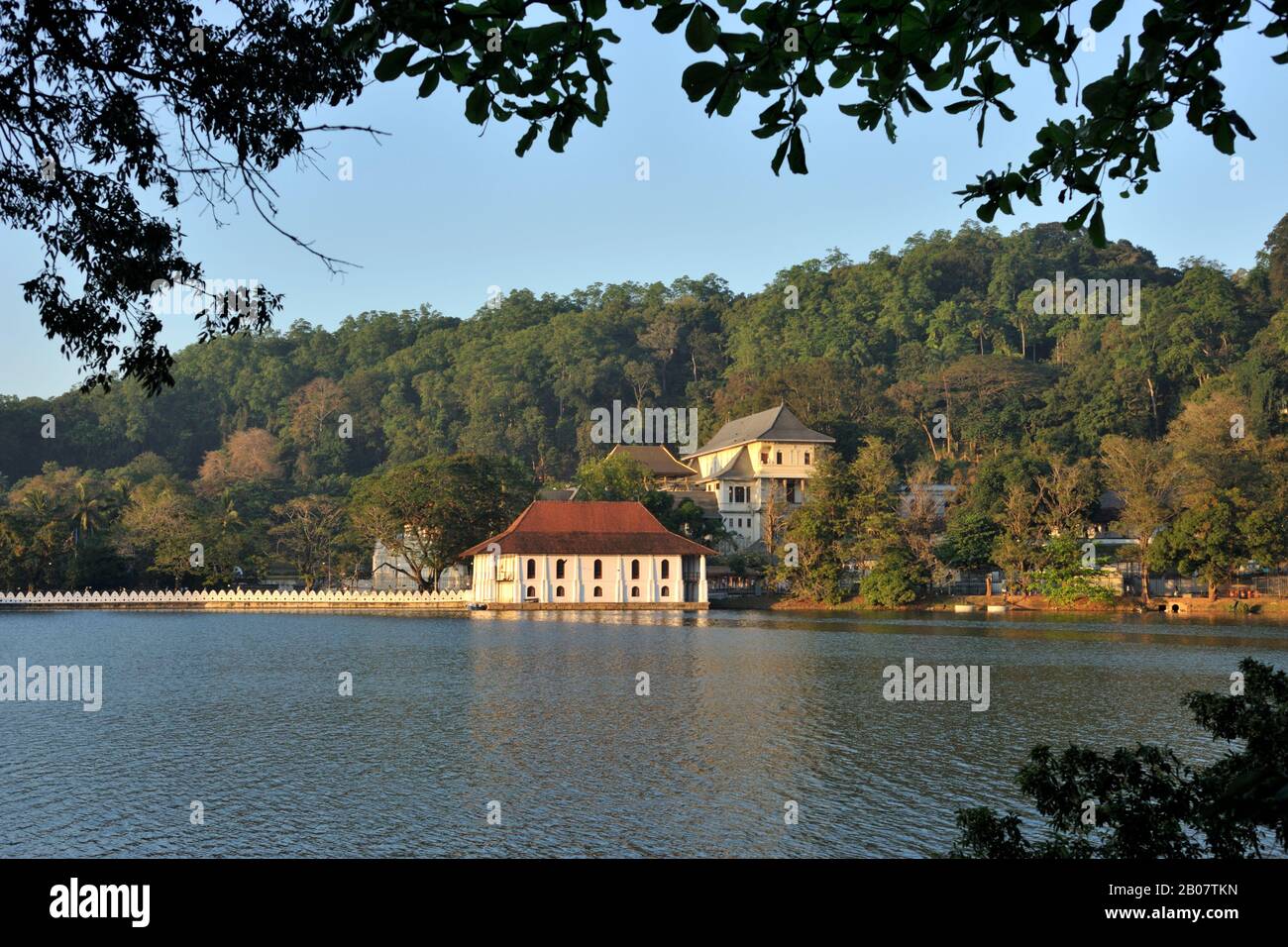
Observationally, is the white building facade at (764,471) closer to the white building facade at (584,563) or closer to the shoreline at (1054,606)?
the white building facade at (584,563)

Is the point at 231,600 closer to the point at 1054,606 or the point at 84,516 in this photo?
the point at 84,516

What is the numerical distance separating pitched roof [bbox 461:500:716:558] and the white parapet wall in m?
2.80

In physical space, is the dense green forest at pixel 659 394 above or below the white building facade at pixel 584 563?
above

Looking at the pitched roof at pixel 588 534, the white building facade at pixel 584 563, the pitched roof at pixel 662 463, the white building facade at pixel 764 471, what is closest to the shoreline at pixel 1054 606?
the white building facade at pixel 584 563

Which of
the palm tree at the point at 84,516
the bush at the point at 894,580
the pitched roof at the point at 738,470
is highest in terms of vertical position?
the pitched roof at the point at 738,470

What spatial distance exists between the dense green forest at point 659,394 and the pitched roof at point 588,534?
364 centimetres

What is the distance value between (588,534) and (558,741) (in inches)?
1426

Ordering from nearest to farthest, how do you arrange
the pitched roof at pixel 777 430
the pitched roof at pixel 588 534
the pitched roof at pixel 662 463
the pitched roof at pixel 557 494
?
1. the pitched roof at pixel 588 534
2. the pitched roof at pixel 777 430
3. the pitched roof at pixel 557 494
4. the pitched roof at pixel 662 463

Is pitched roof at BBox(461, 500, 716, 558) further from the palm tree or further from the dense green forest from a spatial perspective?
the palm tree

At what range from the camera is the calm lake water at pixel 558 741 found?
39.3ft

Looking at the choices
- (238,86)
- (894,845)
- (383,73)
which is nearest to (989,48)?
(383,73)

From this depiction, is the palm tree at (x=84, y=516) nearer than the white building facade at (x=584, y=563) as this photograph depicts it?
No

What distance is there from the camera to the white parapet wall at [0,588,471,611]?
53031 mm

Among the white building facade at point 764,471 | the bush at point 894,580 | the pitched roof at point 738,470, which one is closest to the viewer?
the bush at point 894,580
